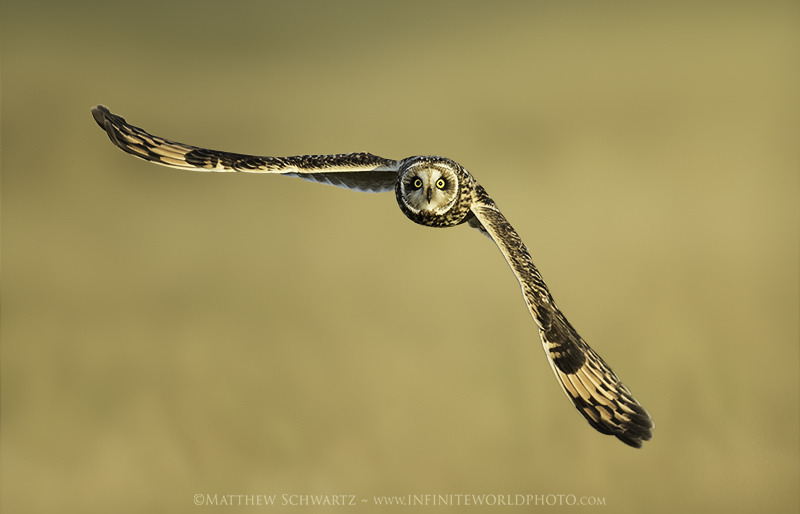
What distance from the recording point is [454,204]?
4.22 meters

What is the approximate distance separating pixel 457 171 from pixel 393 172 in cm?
49

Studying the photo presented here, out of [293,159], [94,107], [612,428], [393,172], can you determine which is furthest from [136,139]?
[612,428]

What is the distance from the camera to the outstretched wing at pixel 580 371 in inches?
145

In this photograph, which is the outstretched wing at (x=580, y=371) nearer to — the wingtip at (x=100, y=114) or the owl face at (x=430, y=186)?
the owl face at (x=430, y=186)

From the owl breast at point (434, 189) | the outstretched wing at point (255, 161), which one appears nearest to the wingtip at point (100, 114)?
the outstretched wing at point (255, 161)

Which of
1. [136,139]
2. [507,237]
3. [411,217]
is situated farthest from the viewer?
[136,139]

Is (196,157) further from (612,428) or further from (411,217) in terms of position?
(612,428)

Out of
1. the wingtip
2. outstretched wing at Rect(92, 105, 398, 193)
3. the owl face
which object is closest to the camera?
the owl face

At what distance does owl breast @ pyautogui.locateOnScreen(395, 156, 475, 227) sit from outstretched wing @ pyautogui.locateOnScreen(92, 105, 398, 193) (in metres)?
0.19

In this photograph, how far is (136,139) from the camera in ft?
15.4

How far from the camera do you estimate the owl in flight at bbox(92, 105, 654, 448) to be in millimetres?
3707

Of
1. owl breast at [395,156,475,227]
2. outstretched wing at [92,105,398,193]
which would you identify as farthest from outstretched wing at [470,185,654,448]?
outstretched wing at [92,105,398,193]

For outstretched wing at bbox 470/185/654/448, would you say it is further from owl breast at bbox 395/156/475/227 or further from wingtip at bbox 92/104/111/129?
wingtip at bbox 92/104/111/129

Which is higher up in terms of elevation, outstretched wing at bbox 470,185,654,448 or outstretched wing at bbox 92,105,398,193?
→ outstretched wing at bbox 92,105,398,193
